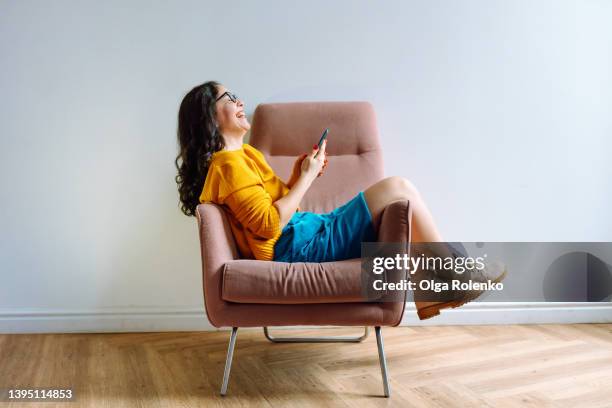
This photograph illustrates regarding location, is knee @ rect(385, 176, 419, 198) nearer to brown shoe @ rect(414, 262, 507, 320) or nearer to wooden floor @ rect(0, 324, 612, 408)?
brown shoe @ rect(414, 262, 507, 320)

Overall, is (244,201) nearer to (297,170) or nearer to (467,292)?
(297,170)

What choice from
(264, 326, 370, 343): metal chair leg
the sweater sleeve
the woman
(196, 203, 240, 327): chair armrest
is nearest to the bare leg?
the woman

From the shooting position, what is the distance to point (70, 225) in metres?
2.34

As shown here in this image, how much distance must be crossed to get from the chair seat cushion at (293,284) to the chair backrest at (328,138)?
2.13 ft

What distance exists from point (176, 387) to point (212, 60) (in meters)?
1.27

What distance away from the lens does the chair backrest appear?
2164 millimetres

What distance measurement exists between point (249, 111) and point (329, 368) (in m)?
1.06

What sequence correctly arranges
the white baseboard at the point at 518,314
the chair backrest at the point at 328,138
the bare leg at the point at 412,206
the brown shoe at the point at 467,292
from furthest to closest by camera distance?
the white baseboard at the point at 518,314 → the chair backrest at the point at 328,138 → the bare leg at the point at 412,206 → the brown shoe at the point at 467,292

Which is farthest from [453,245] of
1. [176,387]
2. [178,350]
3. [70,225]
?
[70,225]

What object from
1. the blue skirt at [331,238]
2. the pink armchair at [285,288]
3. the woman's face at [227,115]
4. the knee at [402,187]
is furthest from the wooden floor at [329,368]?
the woman's face at [227,115]

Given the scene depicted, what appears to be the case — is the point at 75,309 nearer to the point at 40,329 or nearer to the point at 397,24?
the point at 40,329

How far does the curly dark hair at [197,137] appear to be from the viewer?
1829 mm

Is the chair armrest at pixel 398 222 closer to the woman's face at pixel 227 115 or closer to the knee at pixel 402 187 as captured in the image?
the knee at pixel 402 187

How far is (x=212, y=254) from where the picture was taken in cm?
160
